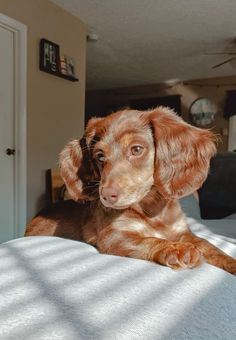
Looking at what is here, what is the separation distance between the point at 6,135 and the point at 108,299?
2.94m

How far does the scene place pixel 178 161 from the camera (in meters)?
1.12

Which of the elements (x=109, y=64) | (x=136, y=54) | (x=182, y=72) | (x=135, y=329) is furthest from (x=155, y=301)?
(x=182, y=72)

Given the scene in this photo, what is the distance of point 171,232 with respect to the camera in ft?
3.87

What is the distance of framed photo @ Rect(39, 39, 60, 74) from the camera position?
3.66 meters

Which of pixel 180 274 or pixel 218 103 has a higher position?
pixel 218 103

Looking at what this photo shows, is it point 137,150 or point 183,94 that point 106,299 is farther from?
point 183,94

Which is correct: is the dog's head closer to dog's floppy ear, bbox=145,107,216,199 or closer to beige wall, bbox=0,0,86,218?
dog's floppy ear, bbox=145,107,216,199

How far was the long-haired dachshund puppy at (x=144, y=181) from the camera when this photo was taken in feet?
3.39

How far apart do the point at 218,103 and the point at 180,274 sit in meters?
7.18

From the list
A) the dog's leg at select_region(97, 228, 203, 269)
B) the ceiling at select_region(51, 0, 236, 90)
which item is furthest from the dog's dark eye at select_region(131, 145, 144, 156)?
the ceiling at select_region(51, 0, 236, 90)

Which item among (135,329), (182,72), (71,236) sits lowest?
(71,236)

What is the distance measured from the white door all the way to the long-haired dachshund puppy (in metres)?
2.26

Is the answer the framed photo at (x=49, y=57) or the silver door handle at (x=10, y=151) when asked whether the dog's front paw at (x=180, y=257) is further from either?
the framed photo at (x=49, y=57)

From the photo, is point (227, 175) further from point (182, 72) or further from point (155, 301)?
point (182, 72)
